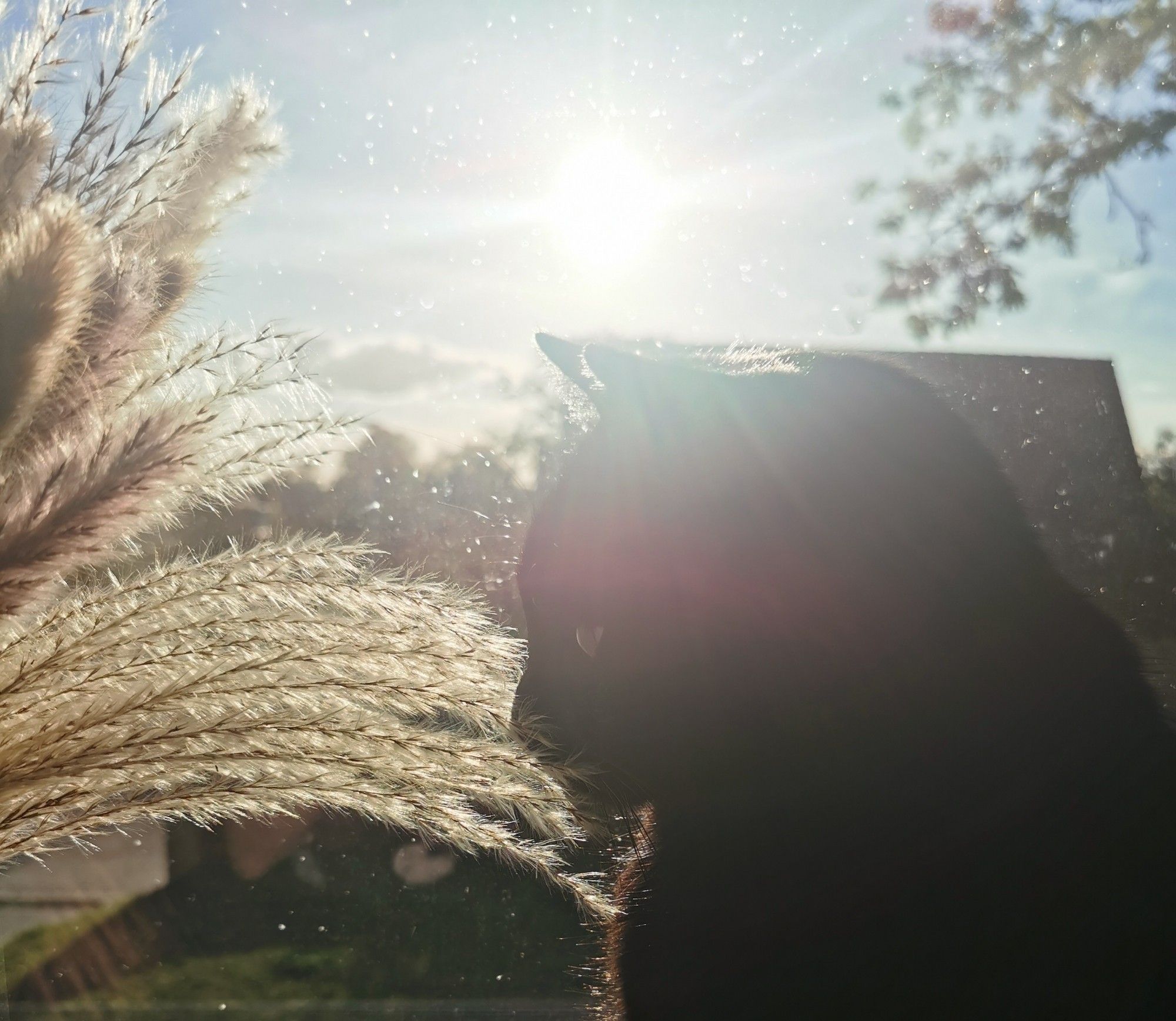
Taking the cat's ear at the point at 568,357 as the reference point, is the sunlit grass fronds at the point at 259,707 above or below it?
below

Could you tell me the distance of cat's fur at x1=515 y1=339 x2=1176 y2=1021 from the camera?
39 centimetres

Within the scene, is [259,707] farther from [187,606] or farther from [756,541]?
[756,541]

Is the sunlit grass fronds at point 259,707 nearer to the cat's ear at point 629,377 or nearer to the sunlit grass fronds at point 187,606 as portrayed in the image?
the sunlit grass fronds at point 187,606

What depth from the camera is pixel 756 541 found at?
0.43 m

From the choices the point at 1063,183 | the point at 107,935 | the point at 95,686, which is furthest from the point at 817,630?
the point at 1063,183

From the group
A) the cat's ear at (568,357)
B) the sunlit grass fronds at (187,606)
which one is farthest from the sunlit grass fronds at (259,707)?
the cat's ear at (568,357)

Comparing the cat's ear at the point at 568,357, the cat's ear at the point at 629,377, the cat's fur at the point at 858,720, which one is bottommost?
the cat's fur at the point at 858,720

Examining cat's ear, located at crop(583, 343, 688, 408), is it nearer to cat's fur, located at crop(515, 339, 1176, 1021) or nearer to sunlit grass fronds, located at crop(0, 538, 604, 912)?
cat's fur, located at crop(515, 339, 1176, 1021)

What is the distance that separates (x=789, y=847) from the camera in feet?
1.44

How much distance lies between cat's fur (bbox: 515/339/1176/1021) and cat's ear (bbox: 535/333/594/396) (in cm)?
2

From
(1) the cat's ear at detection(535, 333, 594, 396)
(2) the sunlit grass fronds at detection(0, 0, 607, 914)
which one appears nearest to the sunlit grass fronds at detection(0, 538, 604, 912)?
(2) the sunlit grass fronds at detection(0, 0, 607, 914)

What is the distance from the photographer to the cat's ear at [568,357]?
52 centimetres

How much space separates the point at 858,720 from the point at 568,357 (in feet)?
0.99

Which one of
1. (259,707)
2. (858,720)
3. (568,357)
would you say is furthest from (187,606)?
(858,720)
